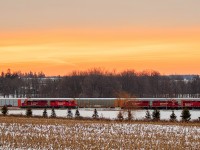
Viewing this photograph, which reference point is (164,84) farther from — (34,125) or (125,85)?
(34,125)

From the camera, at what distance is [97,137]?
28.6 m

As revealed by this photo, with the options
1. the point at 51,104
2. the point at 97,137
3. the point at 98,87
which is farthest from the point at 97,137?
the point at 98,87

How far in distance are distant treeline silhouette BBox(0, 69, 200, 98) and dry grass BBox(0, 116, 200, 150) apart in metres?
102

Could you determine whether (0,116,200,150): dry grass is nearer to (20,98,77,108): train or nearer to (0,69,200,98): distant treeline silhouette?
(20,98,77,108): train

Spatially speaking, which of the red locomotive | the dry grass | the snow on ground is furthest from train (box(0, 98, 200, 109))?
the dry grass

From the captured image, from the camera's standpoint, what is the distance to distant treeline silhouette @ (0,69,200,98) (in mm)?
143625

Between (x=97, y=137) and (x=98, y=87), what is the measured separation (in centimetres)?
11516

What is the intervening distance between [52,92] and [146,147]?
5028 inches

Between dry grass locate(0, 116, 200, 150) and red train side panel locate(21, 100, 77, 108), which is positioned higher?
red train side panel locate(21, 100, 77, 108)

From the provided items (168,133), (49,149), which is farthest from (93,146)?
(168,133)

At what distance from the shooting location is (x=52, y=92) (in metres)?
151

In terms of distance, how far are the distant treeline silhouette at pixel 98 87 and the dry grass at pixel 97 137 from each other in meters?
102

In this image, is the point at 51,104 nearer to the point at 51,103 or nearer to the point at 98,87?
the point at 51,103

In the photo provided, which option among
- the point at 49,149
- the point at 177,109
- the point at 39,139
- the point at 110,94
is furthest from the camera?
the point at 110,94
